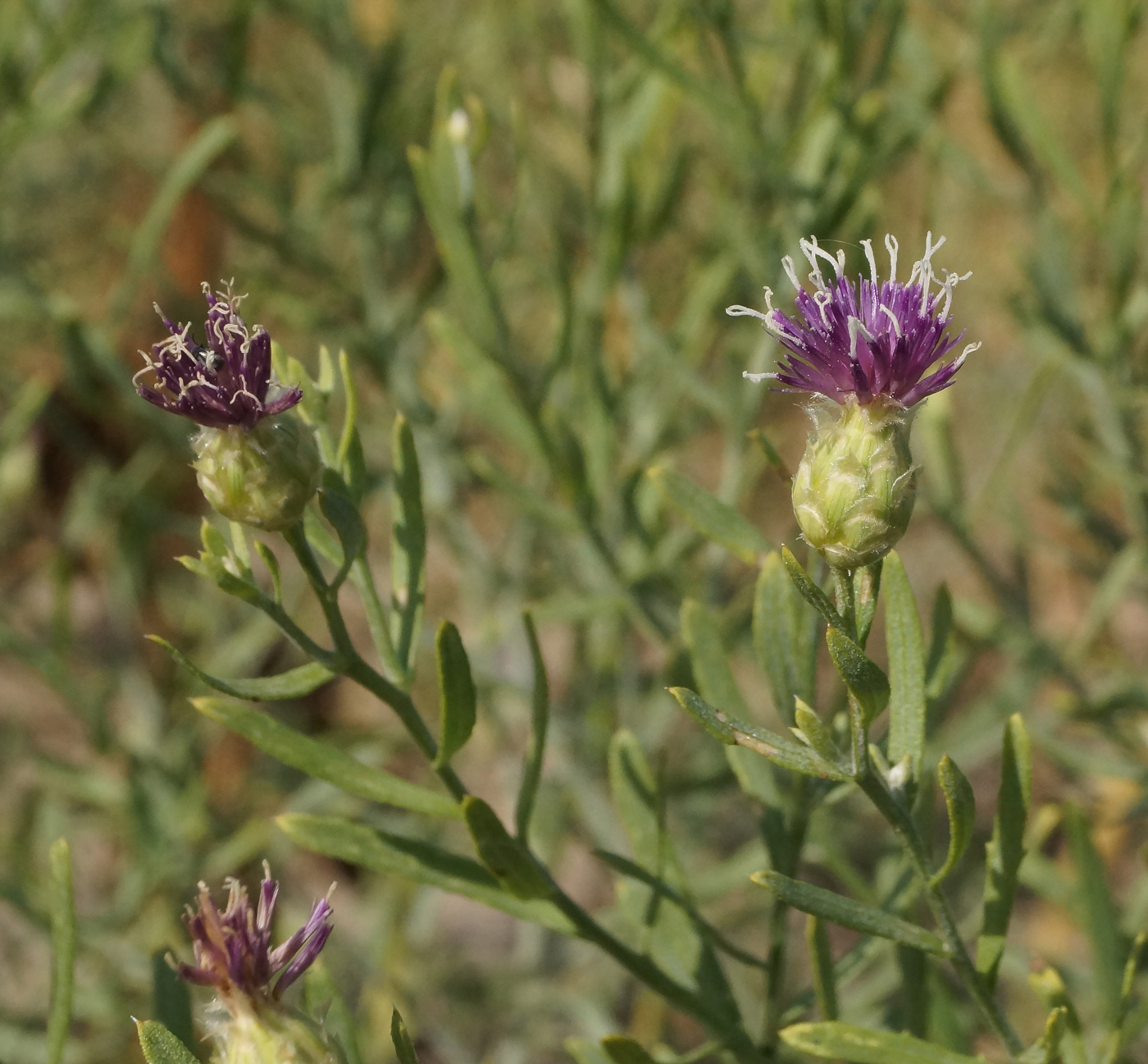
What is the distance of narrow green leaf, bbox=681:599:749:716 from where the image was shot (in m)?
0.89

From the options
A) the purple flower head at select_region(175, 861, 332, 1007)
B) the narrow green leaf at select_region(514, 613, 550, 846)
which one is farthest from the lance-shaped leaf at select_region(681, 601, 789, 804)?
the purple flower head at select_region(175, 861, 332, 1007)

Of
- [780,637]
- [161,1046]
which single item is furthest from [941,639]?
[161,1046]

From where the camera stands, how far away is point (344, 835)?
0.82 meters

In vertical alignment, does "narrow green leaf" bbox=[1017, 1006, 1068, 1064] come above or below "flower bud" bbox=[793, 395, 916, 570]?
below

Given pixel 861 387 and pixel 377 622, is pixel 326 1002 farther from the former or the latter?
pixel 861 387

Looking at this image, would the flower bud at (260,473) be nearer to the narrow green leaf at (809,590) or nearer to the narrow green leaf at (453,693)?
the narrow green leaf at (453,693)

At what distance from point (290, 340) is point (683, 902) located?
1726 millimetres

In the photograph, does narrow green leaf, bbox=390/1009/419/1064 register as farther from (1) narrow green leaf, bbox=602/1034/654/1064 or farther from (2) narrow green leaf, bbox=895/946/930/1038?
(2) narrow green leaf, bbox=895/946/930/1038

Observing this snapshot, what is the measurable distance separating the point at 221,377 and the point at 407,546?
0.58 feet

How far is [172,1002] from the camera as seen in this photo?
0.86 meters

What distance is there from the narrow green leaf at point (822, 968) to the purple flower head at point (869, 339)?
35 cm

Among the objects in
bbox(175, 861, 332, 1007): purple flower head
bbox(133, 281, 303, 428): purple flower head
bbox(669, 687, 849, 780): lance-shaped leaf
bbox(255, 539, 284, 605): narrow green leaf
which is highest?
bbox(133, 281, 303, 428): purple flower head

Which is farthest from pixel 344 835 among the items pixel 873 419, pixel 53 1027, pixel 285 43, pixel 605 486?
pixel 285 43

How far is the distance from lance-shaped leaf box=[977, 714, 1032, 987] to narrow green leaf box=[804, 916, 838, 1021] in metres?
0.10
